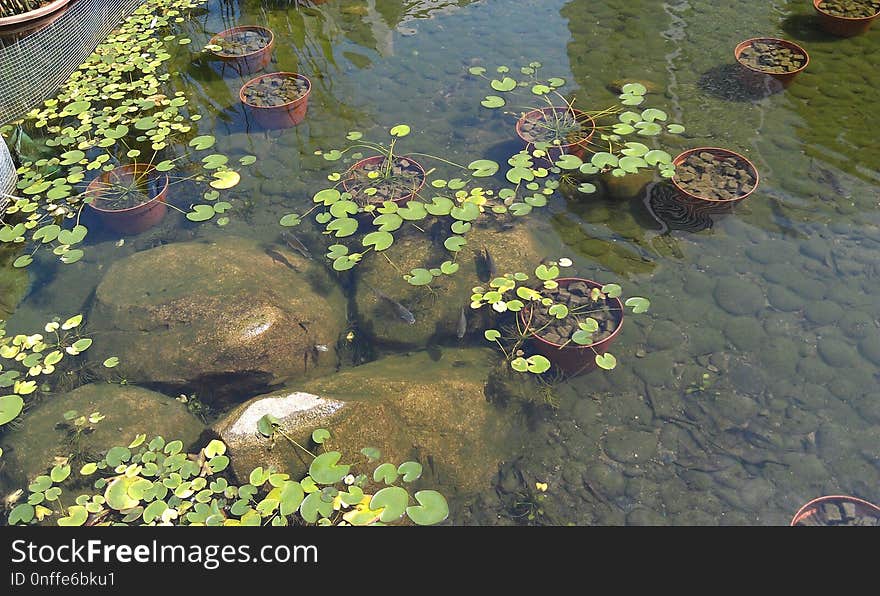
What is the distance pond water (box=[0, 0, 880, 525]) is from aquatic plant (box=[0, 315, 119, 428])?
220 mm

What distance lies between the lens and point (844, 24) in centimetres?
564

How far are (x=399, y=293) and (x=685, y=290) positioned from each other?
1.83m

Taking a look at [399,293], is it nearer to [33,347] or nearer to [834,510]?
[33,347]

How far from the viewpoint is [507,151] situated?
491 cm

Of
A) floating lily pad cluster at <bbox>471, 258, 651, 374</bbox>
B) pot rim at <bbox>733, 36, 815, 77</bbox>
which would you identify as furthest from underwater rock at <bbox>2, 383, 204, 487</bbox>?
pot rim at <bbox>733, 36, 815, 77</bbox>

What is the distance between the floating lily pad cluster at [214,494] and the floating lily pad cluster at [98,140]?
1.86 metres

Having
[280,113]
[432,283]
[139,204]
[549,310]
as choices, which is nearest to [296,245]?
[432,283]

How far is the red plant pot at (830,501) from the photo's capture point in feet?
9.11

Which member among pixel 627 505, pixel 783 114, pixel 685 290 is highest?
pixel 783 114

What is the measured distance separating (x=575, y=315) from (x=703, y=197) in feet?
4.56

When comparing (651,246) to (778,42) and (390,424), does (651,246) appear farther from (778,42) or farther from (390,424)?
(778,42)

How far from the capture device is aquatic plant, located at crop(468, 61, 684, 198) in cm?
439

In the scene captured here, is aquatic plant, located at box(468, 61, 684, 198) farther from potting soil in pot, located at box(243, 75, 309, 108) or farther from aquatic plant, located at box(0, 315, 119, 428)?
aquatic plant, located at box(0, 315, 119, 428)

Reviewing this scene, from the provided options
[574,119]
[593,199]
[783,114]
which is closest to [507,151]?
[574,119]
